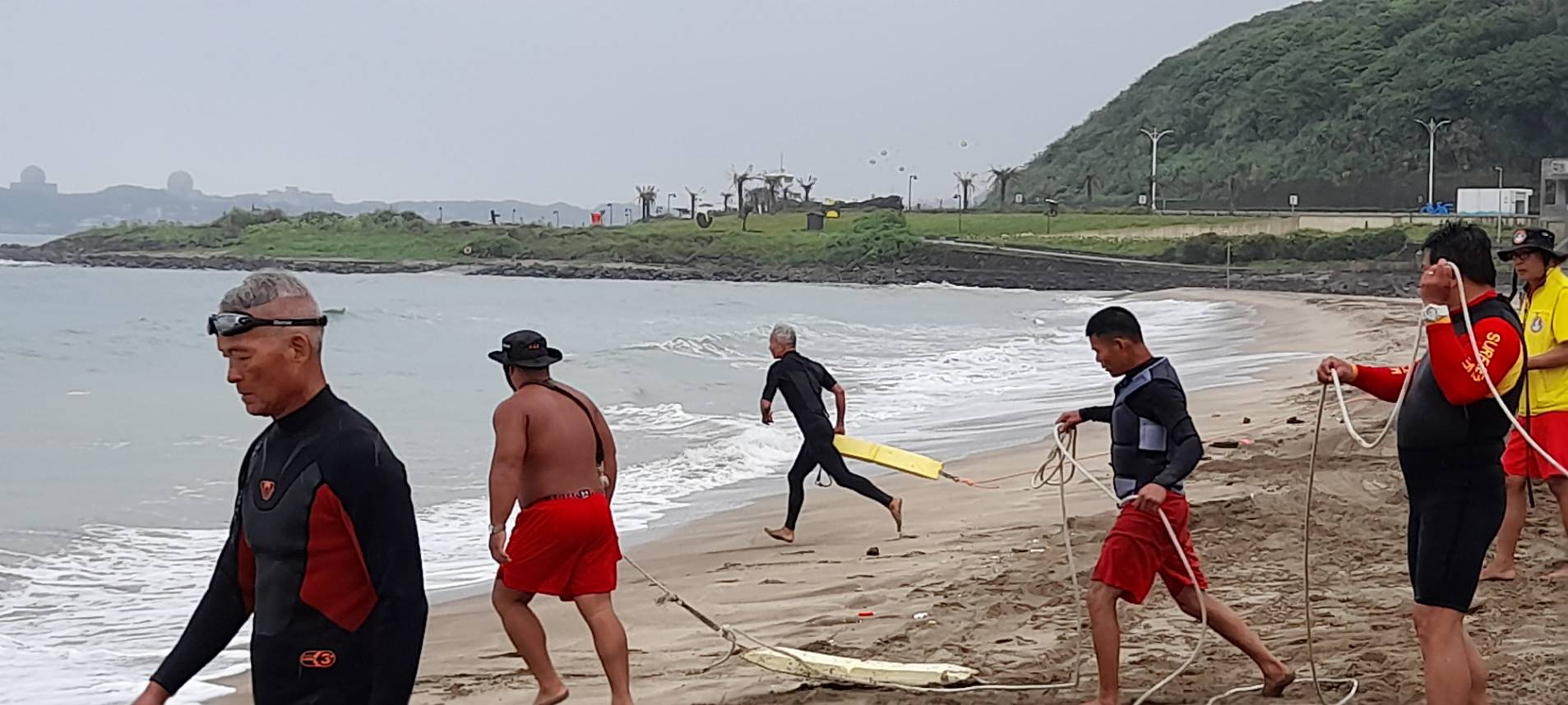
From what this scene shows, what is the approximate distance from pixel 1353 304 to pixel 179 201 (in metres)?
161

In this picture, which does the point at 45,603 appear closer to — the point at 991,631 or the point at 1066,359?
the point at 991,631

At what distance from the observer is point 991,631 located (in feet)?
22.8

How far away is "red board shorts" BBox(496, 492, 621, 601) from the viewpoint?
19.4 ft

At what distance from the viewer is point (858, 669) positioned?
19.6ft

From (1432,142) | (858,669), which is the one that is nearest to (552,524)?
(858,669)

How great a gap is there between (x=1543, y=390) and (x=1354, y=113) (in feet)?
376

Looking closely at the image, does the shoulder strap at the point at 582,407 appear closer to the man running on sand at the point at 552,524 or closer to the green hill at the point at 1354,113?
the man running on sand at the point at 552,524

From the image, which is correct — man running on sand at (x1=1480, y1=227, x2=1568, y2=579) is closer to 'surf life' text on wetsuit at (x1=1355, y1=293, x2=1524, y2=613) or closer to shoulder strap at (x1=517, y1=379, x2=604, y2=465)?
'surf life' text on wetsuit at (x1=1355, y1=293, x2=1524, y2=613)

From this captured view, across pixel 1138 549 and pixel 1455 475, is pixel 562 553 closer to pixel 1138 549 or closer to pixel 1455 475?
pixel 1138 549

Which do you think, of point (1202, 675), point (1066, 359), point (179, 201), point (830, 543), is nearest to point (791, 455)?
point (830, 543)

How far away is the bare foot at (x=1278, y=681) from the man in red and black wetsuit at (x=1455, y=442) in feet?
2.76

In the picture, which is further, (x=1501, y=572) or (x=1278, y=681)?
(x=1501, y=572)

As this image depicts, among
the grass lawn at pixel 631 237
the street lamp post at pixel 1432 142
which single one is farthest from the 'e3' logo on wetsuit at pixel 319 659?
the street lamp post at pixel 1432 142

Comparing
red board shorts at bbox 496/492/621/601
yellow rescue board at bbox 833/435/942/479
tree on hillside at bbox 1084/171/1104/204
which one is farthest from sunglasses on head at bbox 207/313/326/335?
tree on hillside at bbox 1084/171/1104/204
